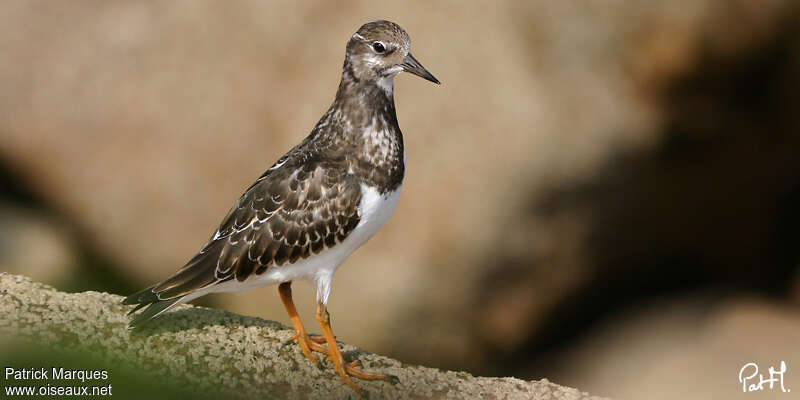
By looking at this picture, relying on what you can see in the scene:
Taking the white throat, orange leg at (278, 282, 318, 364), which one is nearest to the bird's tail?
orange leg at (278, 282, 318, 364)

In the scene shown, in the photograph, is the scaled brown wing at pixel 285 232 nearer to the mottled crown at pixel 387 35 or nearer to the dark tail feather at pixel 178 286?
the dark tail feather at pixel 178 286

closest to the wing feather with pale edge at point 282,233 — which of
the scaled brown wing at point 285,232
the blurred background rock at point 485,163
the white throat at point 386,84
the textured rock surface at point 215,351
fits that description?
the scaled brown wing at point 285,232

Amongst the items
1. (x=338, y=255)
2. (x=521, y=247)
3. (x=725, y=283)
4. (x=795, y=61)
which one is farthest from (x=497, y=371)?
(x=795, y=61)

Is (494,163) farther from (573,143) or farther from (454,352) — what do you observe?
(454,352)

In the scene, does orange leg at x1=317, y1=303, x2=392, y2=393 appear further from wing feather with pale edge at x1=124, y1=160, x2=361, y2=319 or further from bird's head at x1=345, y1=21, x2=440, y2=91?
bird's head at x1=345, y1=21, x2=440, y2=91

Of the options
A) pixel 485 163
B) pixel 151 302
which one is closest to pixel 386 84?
pixel 151 302

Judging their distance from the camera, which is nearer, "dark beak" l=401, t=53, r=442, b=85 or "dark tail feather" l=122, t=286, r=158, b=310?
"dark tail feather" l=122, t=286, r=158, b=310
